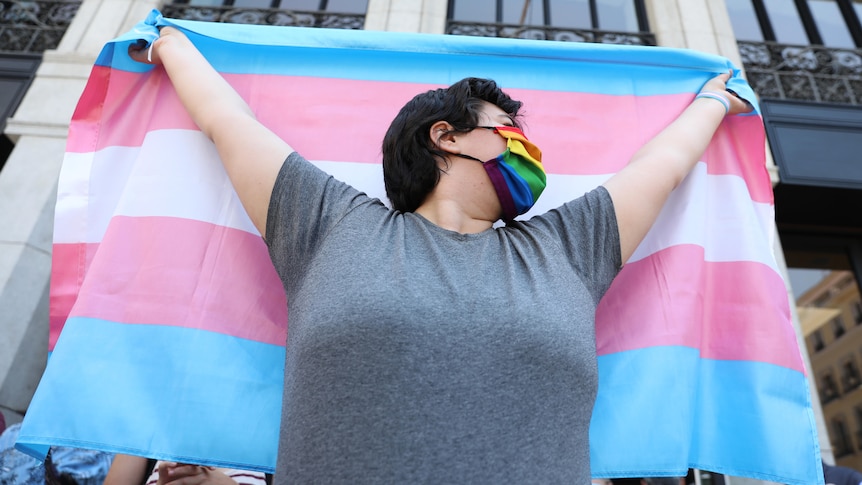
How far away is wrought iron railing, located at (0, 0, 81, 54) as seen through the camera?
5.71 meters

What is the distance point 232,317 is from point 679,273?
1.47 m

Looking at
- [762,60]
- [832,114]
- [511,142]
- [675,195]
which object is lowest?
[511,142]

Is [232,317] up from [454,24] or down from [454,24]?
down

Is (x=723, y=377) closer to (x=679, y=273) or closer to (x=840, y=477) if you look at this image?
(x=679, y=273)

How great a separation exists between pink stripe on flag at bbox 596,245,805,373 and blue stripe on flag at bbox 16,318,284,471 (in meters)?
1.11

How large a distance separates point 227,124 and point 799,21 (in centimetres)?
723

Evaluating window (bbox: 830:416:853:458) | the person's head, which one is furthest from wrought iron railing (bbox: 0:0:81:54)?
window (bbox: 830:416:853:458)

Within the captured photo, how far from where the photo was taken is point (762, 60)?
19.4 feet

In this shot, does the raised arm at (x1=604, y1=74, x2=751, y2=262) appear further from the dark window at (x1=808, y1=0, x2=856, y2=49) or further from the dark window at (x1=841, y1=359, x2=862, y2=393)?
the dark window at (x1=841, y1=359, x2=862, y2=393)

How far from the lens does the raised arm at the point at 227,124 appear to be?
1509 mm

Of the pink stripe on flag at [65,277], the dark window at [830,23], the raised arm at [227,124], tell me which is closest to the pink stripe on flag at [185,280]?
the pink stripe on flag at [65,277]

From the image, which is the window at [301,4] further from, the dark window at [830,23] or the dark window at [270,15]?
the dark window at [830,23]

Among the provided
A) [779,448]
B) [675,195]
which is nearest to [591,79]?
[675,195]

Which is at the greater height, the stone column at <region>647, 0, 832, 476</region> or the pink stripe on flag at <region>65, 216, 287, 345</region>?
the stone column at <region>647, 0, 832, 476</region>
